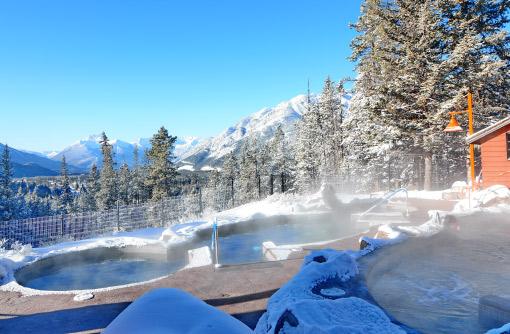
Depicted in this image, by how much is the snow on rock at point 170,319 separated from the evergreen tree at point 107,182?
129 feet

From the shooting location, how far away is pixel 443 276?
6.34 m

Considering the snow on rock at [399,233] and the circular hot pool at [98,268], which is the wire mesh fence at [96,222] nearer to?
the circular hot pool at [98,268]

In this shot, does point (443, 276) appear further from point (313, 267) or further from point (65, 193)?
point (65, 193)

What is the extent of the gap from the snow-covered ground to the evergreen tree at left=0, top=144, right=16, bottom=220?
912 inches

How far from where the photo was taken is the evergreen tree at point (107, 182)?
125 ft

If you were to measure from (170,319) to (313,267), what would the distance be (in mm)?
2920

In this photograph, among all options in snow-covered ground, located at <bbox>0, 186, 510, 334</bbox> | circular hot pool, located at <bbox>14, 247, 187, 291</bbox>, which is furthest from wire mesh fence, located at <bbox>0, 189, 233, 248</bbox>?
circular hot pool, located at <bbox>14, 247, 187, 291</bbox>

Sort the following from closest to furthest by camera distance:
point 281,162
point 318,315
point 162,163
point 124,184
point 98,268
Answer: point 318,315 < point 98,268 < point 162,163 < point 281,162 < point 124,184

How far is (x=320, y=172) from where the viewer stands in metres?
32.4

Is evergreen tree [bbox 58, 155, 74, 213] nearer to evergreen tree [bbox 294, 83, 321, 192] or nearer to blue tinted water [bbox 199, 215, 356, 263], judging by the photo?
evergreen tree [bbox 294, 83, 321, 192]

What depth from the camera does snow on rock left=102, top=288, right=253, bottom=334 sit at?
167 centimetres

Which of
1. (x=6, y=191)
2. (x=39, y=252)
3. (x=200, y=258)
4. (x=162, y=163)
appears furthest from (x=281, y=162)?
(x=39, y=252)

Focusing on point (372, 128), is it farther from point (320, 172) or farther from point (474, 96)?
point (320, 172)

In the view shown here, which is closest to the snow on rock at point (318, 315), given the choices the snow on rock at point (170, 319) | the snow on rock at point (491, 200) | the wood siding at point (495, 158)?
the snow on rock at point (170, 319)
